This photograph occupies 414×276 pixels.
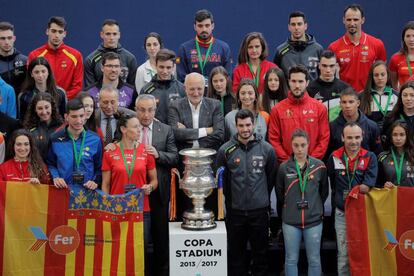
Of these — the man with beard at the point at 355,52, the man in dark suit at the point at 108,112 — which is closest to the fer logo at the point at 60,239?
the man in dark suit at the point at 108,112

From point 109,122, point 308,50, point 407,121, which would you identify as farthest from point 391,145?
point 109,122

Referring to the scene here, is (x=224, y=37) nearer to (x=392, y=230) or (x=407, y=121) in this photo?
(x=407, y=121)

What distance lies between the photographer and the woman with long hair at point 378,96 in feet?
26.3

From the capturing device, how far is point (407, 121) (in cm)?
775

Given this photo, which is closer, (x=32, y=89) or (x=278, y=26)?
(x=32, y=89)

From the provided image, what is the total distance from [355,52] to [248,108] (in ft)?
6.06

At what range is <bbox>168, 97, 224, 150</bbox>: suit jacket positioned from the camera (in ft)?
25.4

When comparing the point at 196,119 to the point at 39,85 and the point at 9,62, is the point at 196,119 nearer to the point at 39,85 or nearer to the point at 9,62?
the point at 39,85

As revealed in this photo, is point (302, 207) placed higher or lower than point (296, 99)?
lower

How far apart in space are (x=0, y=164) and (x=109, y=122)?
3.57 feet

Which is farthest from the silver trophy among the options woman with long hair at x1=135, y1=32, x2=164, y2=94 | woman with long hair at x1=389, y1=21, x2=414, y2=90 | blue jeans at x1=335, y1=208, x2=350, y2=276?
woman with long hair at x1=389, y1=21, x2=414, y2=90

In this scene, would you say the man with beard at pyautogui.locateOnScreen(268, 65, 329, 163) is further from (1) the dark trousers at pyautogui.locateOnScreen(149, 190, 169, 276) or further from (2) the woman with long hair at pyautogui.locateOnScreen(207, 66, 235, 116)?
(1) the dark trousers at pyautogui.locateOnScreen(149, 190, 169, 276)

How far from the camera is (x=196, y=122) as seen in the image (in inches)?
308

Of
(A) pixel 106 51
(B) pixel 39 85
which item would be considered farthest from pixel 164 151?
(A) pixel 106 51
